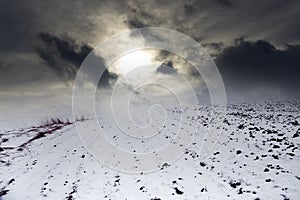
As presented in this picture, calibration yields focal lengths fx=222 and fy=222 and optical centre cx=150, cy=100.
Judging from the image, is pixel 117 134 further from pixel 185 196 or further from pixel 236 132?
pixel 185 196

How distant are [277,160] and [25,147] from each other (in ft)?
73.6

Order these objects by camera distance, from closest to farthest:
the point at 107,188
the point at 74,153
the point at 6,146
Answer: the point at 107,188, the point at 74,153, the point at 6,146

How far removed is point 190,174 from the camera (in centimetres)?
1270

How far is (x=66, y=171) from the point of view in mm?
15188

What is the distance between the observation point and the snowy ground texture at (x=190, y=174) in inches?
418

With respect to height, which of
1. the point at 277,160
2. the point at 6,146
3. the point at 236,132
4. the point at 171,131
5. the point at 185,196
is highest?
the point at 6,146

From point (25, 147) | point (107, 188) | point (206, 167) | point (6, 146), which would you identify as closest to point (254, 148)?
point (206, 167)

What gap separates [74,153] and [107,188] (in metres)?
7.53

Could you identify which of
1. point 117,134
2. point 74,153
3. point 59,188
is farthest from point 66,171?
point 117,134

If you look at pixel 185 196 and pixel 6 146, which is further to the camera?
pixel 6 146

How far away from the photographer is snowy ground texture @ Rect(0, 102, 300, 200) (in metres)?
10.6

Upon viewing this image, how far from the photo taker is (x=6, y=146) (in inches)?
931

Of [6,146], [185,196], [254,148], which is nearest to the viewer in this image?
[185,196]

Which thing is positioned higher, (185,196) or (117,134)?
(117,134)
